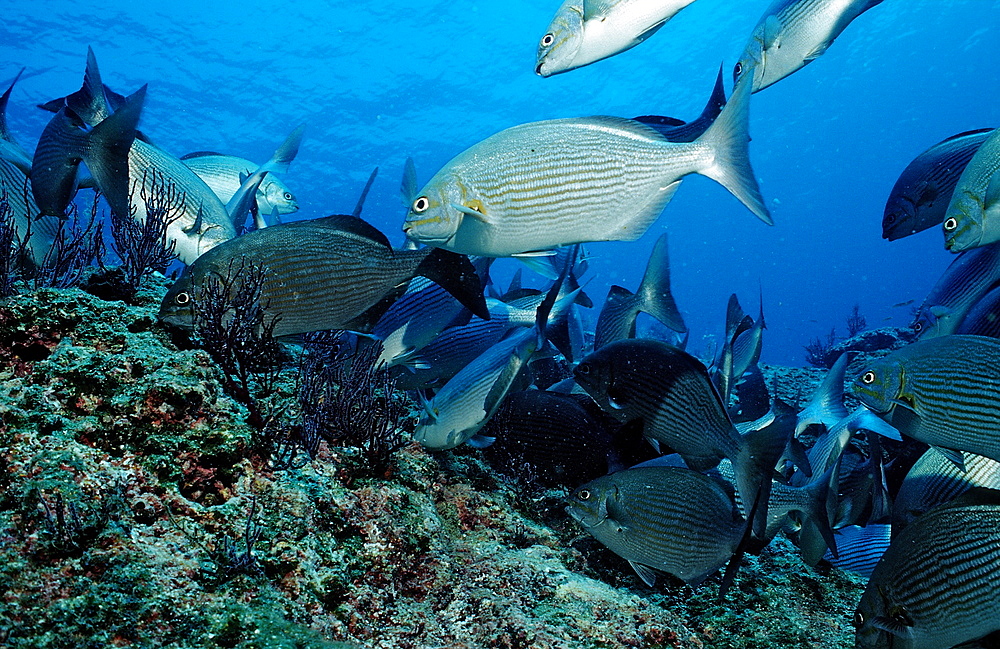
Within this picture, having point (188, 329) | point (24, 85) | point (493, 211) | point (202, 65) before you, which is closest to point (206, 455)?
point (188, 329)

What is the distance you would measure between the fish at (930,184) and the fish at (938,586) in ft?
7.08

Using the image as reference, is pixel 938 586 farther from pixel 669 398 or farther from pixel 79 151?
pixel 79 151

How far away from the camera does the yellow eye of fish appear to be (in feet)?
7.37

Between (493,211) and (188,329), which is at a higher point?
(493,211)

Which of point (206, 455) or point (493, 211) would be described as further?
point (493, 211)

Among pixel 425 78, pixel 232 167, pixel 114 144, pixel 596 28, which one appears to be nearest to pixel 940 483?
pixel 596 28

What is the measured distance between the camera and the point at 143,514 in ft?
5.93

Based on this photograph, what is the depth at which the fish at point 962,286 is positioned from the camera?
12.1 ft

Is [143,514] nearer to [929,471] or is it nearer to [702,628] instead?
[702,628]

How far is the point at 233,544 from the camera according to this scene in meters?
1.81

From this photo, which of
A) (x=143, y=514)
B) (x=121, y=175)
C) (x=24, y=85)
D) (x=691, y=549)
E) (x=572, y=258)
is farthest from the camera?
(x=24, y=85)

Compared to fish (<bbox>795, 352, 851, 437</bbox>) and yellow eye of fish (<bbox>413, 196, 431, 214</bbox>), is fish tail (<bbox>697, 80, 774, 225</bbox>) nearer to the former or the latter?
yellow eye of fish (<bbox>413, 196, 431, 214</bbox>)

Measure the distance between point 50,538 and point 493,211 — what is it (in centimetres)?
198

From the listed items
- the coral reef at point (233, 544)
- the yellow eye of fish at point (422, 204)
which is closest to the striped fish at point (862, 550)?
the coral reef at point (233, 544)
